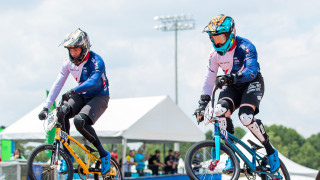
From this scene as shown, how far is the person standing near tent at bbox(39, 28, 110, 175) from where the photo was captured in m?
8.62

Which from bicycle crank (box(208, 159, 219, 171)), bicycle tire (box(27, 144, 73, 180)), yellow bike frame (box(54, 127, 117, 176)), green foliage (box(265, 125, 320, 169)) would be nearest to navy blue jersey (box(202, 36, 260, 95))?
bicycle crank (box(208, 159, 219, 171))

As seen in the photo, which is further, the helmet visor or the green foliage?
the green foliage

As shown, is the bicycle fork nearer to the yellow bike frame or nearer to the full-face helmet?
the full-face helmet

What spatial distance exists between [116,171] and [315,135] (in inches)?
5047

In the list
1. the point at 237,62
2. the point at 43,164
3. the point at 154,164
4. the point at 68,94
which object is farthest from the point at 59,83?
the point at 154,164

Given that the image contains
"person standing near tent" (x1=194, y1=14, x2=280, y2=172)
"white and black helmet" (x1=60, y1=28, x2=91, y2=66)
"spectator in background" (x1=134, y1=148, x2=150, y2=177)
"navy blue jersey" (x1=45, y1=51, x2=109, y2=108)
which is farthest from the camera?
"spectator in background" (x1=134, y1=148, x2=150, y2=177)

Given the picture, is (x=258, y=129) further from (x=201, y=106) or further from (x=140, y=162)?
(x=140, y=162)

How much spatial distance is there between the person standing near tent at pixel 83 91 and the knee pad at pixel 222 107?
1.89 m

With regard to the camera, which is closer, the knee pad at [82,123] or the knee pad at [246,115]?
the knee pad at [246,115]

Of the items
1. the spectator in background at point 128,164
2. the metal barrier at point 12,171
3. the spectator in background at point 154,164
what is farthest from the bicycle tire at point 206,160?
the spectator in background at point 154,164

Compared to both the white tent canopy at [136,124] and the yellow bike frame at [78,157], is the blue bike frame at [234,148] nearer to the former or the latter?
the yellow bike frame at [78,157]

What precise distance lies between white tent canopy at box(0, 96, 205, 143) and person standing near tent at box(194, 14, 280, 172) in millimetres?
11229

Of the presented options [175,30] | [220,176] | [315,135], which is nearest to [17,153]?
[220,176]

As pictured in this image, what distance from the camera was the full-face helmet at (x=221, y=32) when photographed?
26.5 feet
